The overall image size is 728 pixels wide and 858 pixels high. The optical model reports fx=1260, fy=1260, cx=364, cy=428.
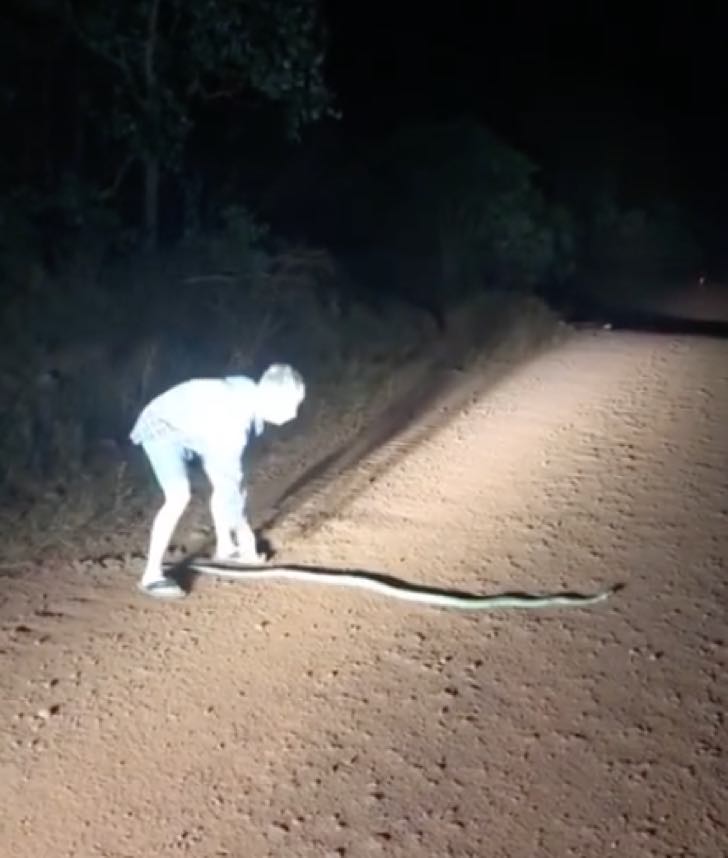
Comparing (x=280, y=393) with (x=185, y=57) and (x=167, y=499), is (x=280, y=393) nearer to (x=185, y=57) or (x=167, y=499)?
(x=167, y=499)

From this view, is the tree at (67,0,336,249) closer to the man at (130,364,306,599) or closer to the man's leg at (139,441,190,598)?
the man at (130,364,306,599)

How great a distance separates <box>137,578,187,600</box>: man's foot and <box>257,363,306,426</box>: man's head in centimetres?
113

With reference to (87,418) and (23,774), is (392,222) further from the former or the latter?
(23,774)

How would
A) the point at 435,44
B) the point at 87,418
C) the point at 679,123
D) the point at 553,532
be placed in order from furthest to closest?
the point at 679,123 < the point at 435,44 < the point at 87,418 < the point at 553,532

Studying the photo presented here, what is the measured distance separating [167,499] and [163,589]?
49 centimetres

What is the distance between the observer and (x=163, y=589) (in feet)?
22.7

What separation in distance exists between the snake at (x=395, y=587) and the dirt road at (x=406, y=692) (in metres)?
0.10

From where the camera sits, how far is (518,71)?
110 feet

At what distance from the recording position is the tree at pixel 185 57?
510 inches

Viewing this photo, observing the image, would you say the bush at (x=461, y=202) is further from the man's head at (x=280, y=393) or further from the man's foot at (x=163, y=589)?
the man's head at (x=280, y=393)

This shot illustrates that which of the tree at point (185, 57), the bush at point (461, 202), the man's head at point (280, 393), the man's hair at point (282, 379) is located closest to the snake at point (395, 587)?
the man's head at point (280, 393)

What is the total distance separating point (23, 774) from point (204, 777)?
2.54ft

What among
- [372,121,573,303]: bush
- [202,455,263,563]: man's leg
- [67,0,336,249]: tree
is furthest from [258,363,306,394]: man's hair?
[372,121,573,303]: bush

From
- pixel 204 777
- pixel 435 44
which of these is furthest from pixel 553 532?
pixel 435 44
